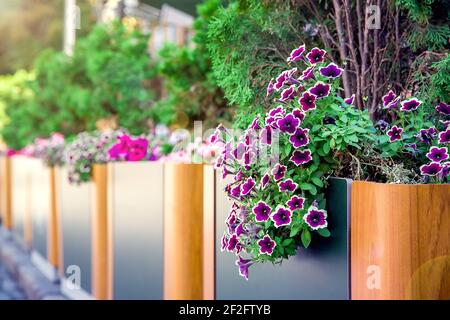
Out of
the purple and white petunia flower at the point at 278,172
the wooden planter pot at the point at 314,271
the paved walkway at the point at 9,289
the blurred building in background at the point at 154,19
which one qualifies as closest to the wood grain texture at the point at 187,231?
the wooden planter pot at the point at 314,271

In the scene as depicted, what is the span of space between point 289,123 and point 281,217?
0.36 meters

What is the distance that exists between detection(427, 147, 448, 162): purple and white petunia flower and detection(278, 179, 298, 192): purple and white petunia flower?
20.1 inches

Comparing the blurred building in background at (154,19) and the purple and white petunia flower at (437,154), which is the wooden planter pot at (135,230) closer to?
the purple and white petunia flower at (437,154)

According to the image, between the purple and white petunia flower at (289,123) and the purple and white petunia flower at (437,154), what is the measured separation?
503 mm

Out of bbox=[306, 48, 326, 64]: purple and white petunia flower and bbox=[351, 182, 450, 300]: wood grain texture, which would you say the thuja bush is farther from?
bbox=[351, 182, 450, 300]: wood grain texture

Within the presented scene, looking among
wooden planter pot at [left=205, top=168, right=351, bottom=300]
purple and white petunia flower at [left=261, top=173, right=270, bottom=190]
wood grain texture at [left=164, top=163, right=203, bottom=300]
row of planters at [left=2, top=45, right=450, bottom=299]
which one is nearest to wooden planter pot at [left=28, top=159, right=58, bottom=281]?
wood grain texture at [left=164, top=163, right=203, bottom=300]

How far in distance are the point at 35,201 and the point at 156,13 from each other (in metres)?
7.87

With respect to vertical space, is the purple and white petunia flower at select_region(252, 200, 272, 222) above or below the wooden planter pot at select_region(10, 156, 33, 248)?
above

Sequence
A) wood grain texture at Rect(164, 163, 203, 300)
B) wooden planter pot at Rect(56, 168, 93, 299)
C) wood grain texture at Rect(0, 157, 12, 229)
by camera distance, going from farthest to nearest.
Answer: wood grain texture at Rect(0, 157, 12, 229), wooden planter pot at Rect(56, 168, 93, 299), wood grain texture at Rect(164, 163, 203, 300)

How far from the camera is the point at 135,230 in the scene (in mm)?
5203

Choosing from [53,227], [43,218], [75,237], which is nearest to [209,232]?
[75,237]

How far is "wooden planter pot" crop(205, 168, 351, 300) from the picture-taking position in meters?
2.99

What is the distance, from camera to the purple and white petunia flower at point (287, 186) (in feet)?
9.85
